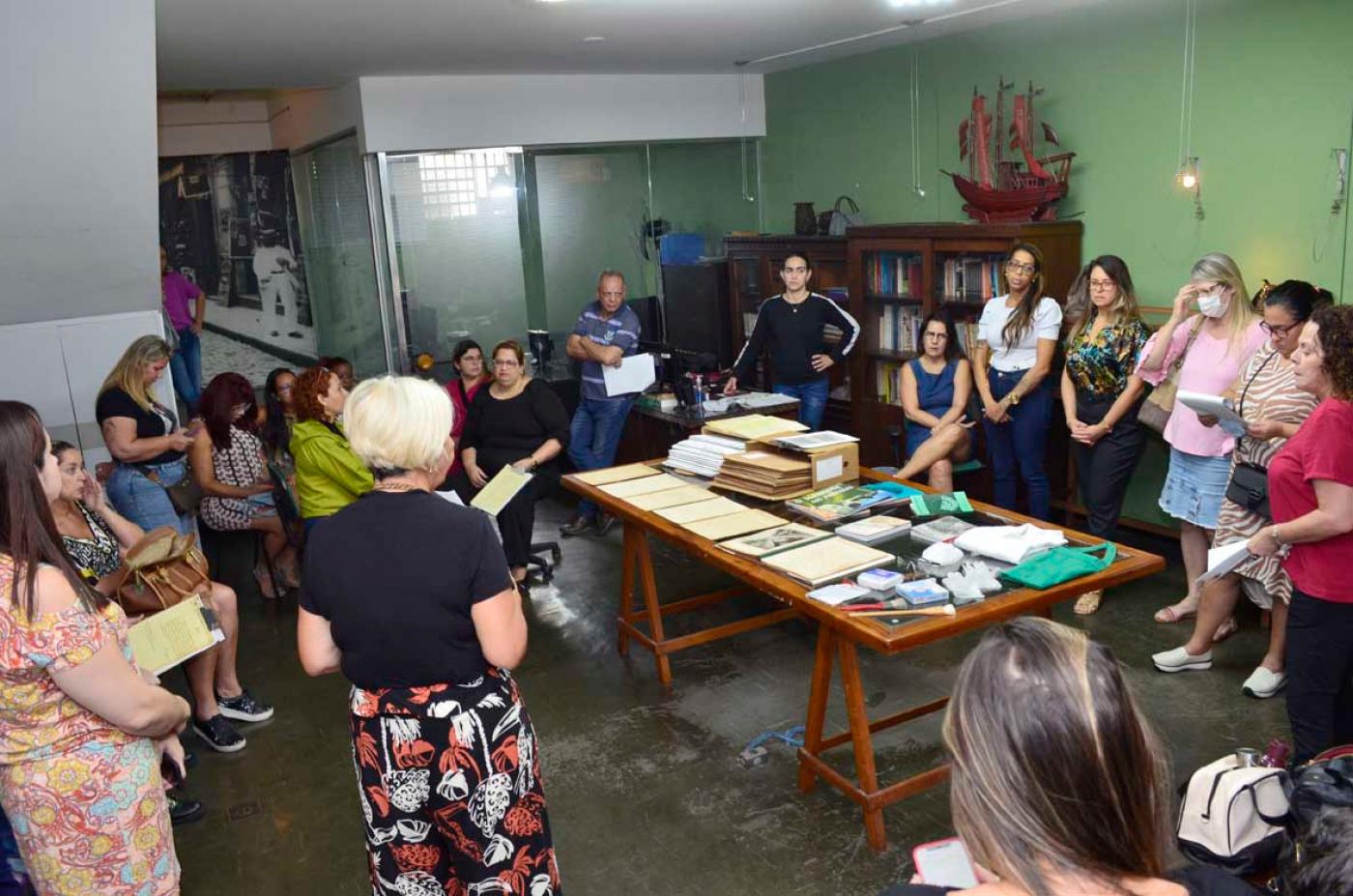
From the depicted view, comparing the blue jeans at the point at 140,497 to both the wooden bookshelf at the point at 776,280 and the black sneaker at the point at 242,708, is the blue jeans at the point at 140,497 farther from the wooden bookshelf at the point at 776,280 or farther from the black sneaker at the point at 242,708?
the wooden bookshelf at the point at 776,280

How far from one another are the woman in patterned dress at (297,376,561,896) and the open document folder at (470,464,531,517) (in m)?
1.56

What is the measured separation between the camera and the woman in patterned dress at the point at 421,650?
2.19 meters

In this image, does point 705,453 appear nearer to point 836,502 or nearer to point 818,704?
point 836,502

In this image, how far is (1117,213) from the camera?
5836 millimetres

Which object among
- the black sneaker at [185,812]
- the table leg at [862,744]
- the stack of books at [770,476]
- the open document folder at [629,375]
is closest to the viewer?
the table leg at [862,744]

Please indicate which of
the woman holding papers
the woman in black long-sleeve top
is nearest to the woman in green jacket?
the woman holding papers

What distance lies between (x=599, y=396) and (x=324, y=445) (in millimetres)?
2392

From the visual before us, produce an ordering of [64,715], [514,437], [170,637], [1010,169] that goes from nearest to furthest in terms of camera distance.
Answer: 1. [64,715]
2. [170,637]
3. [514,437]
4. [1010,169]

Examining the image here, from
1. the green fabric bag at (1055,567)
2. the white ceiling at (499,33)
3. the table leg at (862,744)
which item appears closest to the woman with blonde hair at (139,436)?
the white ceiling at (499,33)

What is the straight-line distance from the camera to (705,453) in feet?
14.9

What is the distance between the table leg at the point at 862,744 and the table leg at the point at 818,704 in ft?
0.39

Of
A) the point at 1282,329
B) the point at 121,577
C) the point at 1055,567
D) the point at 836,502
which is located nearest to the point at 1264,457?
the point at 1282,329

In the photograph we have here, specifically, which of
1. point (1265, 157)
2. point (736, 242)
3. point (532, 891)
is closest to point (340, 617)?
point (532, 891)

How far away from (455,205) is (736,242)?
85.0 inches
